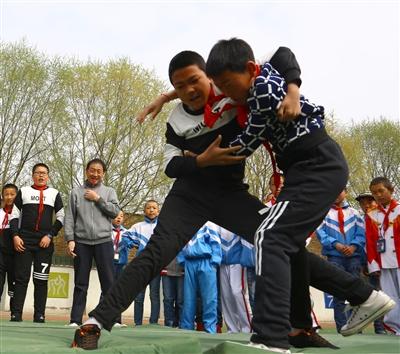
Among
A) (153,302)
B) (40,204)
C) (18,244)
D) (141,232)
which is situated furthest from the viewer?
(141,232)

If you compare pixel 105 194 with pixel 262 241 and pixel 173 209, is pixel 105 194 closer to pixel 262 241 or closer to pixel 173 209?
pixel 173 209

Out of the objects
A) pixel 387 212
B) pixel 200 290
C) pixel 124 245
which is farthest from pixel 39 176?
pixel 387 212

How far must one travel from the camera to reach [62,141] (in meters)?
27.6

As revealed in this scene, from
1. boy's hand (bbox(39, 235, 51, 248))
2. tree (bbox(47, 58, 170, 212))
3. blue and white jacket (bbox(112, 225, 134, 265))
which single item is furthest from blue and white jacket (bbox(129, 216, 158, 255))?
tree (bbox(47, 58, 170, 212))

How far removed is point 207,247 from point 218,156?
5.21 m

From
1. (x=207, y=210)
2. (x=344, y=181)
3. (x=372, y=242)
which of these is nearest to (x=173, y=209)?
(x=207, y=210)

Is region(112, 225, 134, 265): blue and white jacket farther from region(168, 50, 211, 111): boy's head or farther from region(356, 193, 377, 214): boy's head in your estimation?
region(168, 50, 211, 111): boy's head

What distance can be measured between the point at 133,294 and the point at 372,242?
5211 mm

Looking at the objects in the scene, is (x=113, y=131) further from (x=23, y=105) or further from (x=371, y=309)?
(x=371, y=309)

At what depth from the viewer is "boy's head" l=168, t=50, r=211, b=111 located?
3.45m

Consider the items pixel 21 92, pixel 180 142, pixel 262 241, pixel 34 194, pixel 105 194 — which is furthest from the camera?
pixel 21 92

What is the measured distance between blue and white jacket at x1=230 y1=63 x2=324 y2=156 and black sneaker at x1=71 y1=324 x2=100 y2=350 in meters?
1.24

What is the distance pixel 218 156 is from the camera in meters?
3.31

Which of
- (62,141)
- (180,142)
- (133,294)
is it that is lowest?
(133,294)
